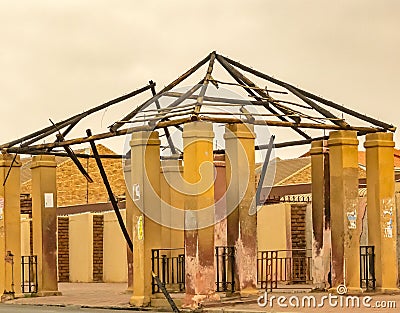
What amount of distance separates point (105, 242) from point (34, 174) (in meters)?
10.5

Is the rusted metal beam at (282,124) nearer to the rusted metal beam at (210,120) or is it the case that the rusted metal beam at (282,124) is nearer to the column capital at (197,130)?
the rusted metal beam at (210,120)

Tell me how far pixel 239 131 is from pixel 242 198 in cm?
140

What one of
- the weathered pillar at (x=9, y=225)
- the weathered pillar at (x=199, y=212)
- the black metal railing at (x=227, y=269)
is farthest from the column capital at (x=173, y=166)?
the weathered pillar at (x=199, y=212)

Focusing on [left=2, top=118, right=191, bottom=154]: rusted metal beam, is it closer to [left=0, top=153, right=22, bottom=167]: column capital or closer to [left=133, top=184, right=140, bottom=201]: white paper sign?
[left=0, top=153, right=22, bottom=167]: column capital

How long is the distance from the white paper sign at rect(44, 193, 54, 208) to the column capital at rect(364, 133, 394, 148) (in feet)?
27.6

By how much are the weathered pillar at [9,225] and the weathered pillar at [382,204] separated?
9.04 metres

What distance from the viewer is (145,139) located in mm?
22656

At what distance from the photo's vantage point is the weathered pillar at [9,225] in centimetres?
2750

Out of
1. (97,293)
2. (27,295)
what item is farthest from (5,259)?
(97,293)

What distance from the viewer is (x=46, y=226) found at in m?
27.9

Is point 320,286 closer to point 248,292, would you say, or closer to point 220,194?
point 220,194

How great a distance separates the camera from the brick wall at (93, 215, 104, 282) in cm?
3869

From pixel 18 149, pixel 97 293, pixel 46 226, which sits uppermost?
pixel 18 149

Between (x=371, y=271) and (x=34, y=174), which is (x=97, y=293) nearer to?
(x=34, y=174)
